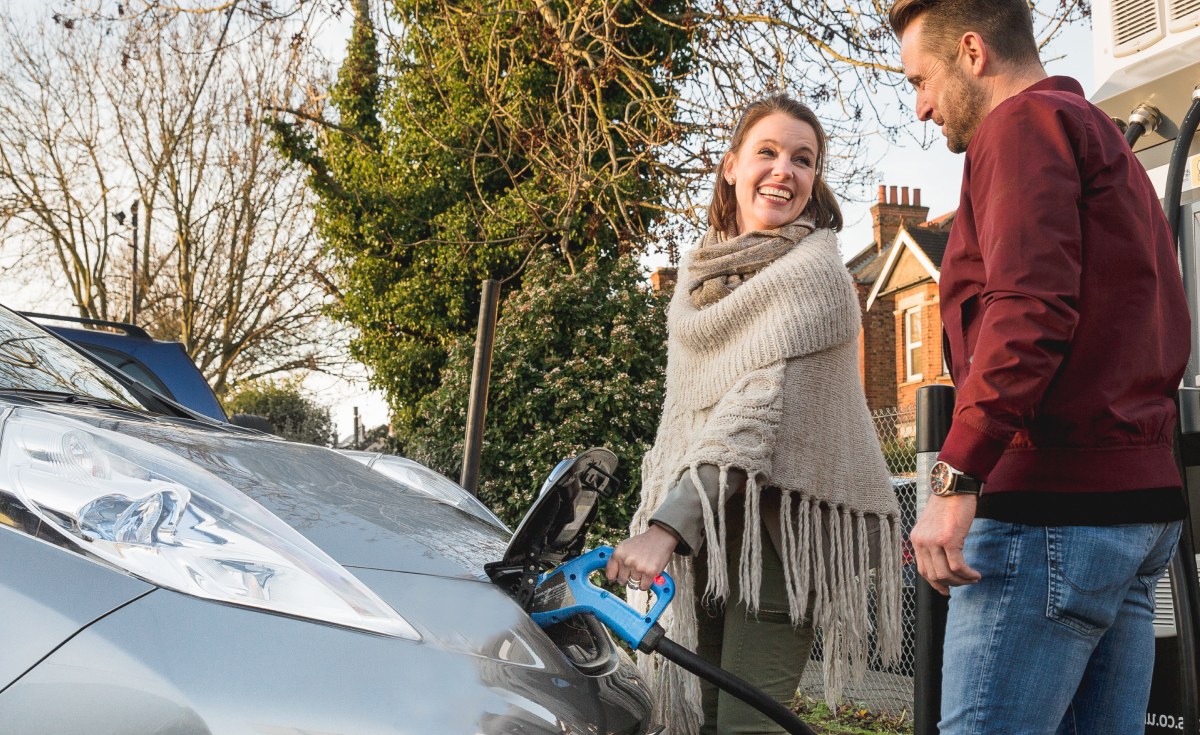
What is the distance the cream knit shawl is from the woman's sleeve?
0.02 metres

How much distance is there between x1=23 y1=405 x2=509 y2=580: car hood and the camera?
5.13 ft

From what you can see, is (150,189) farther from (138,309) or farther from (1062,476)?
(1062,476)

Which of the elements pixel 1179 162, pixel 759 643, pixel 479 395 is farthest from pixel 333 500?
pixel 479 395

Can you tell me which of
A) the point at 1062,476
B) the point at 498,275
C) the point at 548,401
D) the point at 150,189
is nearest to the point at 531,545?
the point at 1062,476

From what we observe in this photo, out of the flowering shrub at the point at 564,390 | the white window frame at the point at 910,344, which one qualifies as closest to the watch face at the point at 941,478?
the flowering shrub at the point at 564,390

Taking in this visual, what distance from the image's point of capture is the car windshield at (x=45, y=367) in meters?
2.07

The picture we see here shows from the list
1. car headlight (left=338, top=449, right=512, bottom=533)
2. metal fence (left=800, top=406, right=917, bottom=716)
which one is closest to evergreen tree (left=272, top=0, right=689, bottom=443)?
metal fence (left=800, top=406, right=917, bottom=716)

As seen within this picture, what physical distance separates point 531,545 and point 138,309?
2049 cm

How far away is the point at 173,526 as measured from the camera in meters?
1.38

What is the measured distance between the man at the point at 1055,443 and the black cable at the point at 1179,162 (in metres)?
1.06

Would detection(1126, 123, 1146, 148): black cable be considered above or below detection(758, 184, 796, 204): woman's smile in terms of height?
above

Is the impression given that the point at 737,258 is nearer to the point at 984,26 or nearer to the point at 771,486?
the point at 771,486

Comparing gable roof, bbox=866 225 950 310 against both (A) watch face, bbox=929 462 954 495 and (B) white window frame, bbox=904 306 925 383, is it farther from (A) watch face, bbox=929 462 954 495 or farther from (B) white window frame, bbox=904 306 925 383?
(A) watch face, bbox=929 462 954 495

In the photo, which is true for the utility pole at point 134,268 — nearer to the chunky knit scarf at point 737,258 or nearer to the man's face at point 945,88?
the chunky knit scarf at point 737,258
